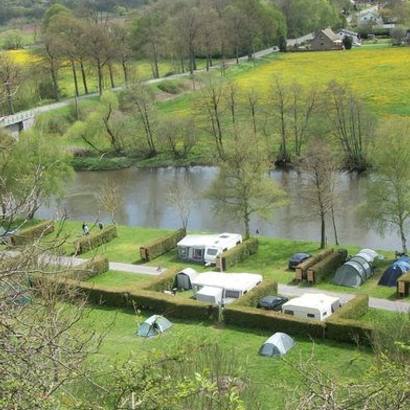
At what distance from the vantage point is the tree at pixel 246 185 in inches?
1197

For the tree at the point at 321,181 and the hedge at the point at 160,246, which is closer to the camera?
the hedge at the point at 160,246

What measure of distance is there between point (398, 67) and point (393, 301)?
53.3 meters

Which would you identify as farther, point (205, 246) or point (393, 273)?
point (205, 246)

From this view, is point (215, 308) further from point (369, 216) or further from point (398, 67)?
point (398, 67)

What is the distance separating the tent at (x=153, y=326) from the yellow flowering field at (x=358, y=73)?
35853 mm

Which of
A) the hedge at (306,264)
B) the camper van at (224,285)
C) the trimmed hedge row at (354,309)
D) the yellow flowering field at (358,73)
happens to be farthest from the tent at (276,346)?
the yellow flowering field at (358,73)

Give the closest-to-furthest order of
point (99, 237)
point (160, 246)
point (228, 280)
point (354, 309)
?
point (354, 309) < point (228, 280) < point (160, 246) < point (99, 237)

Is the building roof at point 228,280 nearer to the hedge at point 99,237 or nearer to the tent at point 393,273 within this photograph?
the tent at point 393,273

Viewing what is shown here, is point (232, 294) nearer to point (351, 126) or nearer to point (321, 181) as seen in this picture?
point (321, 181)

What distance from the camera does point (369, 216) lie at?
28500 mm

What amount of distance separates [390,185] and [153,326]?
1300 centimetres

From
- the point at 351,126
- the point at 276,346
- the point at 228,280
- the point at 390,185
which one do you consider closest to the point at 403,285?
the point at 228,280

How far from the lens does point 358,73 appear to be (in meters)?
70.0

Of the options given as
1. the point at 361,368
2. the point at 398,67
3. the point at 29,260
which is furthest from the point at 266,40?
the point at 29,260
